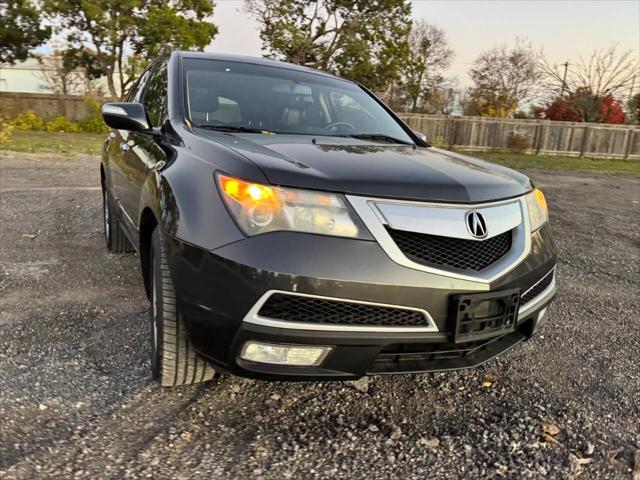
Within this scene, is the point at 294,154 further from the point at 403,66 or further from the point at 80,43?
the point at 403,66

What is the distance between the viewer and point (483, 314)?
1947 mm

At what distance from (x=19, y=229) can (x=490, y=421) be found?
190 inches

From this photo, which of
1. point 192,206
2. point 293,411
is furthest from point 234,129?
point 293,411

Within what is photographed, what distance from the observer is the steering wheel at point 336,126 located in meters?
3.05

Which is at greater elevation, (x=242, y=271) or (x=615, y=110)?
(x=615, y=110)

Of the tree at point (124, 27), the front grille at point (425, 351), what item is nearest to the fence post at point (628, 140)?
the tree at point (124, 27)

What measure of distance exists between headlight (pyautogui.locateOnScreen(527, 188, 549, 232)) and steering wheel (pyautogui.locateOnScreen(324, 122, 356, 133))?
1157mm

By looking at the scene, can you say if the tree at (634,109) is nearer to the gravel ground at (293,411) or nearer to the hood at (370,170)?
the gravel ground at (293,411)

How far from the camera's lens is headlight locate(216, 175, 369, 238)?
1.80 metres

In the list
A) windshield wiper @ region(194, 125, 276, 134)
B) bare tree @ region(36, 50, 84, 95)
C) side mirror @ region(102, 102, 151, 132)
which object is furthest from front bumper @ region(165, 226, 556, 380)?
bare tree @ region(36, 50, 84, 95)

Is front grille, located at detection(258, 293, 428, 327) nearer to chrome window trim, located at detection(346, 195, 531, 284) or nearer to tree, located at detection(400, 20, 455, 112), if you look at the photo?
chrome window trim, located at detection(346, 195, 531, 284)

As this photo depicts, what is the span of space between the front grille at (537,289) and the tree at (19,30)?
924 inches

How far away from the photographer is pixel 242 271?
5.78ft

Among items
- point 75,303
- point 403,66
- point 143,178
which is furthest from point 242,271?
point 403,66
